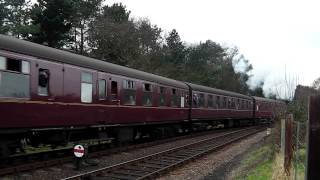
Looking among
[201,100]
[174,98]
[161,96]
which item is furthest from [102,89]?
[201,100]

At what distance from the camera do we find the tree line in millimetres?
34594

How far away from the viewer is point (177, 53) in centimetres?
6625

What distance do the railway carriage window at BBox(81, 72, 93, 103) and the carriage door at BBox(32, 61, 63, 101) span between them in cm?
134

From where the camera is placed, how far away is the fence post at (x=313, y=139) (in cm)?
410

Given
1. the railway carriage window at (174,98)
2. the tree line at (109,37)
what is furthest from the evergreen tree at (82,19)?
the railway carriage window at (174,98)

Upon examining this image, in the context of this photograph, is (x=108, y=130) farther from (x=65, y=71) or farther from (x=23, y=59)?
(x=23, y=59)

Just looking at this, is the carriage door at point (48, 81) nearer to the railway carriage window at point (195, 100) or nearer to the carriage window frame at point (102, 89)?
the carriage window frame at point (102, 89)

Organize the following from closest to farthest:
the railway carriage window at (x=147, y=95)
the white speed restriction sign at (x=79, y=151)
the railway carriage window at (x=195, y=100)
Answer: the white speed restriction sign at (x=79, y=151), the railway carriage window at (x=147, y=95), the railway carriage window at (x=195, y=100)

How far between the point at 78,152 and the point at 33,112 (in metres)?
1.61

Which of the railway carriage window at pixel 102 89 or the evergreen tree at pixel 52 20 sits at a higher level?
the evergreen tree at pixel 52 20

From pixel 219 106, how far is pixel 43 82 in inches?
877

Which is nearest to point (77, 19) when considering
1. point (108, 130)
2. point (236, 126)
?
point (236, 126)

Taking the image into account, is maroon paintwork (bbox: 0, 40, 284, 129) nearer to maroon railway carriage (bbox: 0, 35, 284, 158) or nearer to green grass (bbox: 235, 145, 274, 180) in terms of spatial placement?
maroon railway carriage (bbox: 0, 35, 284, 158)

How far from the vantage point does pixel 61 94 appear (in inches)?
538
